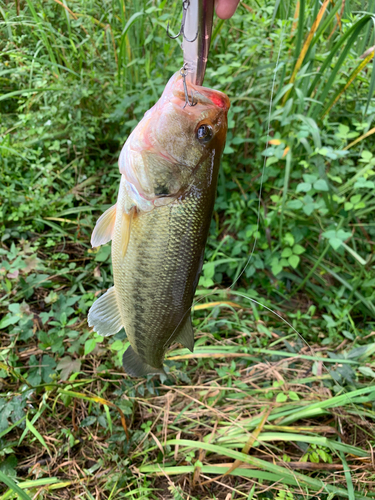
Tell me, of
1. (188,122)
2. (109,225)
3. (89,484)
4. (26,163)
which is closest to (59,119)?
(26,163)

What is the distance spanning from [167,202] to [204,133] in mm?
302

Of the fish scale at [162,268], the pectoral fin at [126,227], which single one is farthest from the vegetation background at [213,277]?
the pectoral fin at [126,227]

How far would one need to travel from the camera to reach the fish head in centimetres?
112

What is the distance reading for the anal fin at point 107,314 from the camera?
150 centimetres

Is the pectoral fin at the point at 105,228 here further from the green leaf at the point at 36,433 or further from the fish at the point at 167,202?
the green leaf at the point at 36,433

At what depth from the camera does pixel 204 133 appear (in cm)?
115

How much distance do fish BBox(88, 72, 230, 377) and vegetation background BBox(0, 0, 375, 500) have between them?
477mm

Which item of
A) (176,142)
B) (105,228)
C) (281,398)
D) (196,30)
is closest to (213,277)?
(281,398)

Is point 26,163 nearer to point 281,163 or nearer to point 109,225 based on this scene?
point 109,225

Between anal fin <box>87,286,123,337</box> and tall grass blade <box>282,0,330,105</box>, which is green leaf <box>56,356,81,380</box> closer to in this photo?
anal fin <box>87,286,123,337</box>

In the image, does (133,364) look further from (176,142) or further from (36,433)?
(176,142)

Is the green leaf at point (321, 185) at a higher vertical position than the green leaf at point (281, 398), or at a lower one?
higher

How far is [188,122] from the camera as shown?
1133 mm

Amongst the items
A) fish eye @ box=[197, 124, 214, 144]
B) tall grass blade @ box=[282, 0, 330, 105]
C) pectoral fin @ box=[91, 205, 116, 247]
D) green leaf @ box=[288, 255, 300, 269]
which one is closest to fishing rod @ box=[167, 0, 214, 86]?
fish eye @ box=[197, 124, 214, 144]
